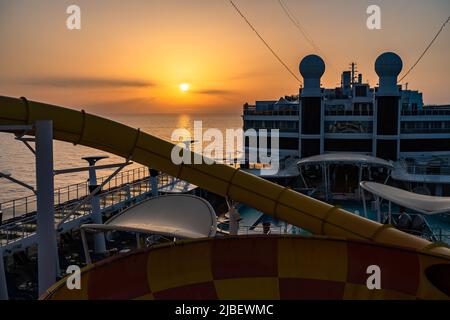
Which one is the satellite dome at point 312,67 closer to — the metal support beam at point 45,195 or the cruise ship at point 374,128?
the cruise ship at point 374,128

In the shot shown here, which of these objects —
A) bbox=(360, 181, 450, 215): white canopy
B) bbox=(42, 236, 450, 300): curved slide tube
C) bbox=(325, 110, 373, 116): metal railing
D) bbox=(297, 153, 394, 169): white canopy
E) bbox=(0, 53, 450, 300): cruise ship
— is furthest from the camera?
bbox=(325, 110, 373, 116): metal railing

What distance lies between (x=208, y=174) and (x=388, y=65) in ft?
115

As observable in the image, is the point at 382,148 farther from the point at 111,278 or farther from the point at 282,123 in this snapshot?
the point at 111,278

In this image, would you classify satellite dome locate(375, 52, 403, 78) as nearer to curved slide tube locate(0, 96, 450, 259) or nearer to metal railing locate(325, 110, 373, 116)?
metal railing locate(325, 110, 373, 116)

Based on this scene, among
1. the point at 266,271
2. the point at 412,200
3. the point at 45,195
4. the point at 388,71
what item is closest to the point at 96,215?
the point at 45,195

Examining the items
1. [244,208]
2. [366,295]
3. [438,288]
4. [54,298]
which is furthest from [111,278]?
[244,208]

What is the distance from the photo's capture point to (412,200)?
20.4 meters

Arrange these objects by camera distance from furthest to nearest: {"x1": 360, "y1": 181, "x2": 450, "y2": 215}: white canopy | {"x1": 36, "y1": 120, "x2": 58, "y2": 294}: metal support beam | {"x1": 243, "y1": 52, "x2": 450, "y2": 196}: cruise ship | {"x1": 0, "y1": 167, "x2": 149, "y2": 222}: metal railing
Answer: {"x1": 243, "y1": 52, "x2": 450, "y2": 196}: cruise ship
{"x1": 0, "y1": 167, "x2": 149, "y2": 222}: metal railing
{"x1": 360, "y1": 181, "x2": 450, "y2": 215}: white canopy
{"x1": 36, "y1": 120, "x2": 58, "y2": 294}: metal support beam

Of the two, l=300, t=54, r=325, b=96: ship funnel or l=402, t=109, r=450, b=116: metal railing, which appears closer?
l=402, t=109, r=450, b=116: metal railing

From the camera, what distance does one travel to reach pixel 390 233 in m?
12.0

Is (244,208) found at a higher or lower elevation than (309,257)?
lower

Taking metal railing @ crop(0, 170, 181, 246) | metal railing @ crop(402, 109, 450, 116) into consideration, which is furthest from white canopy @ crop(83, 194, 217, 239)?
metal railing @ crop(402, 109, 450, 116)

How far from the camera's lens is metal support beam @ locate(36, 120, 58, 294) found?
1059cm
